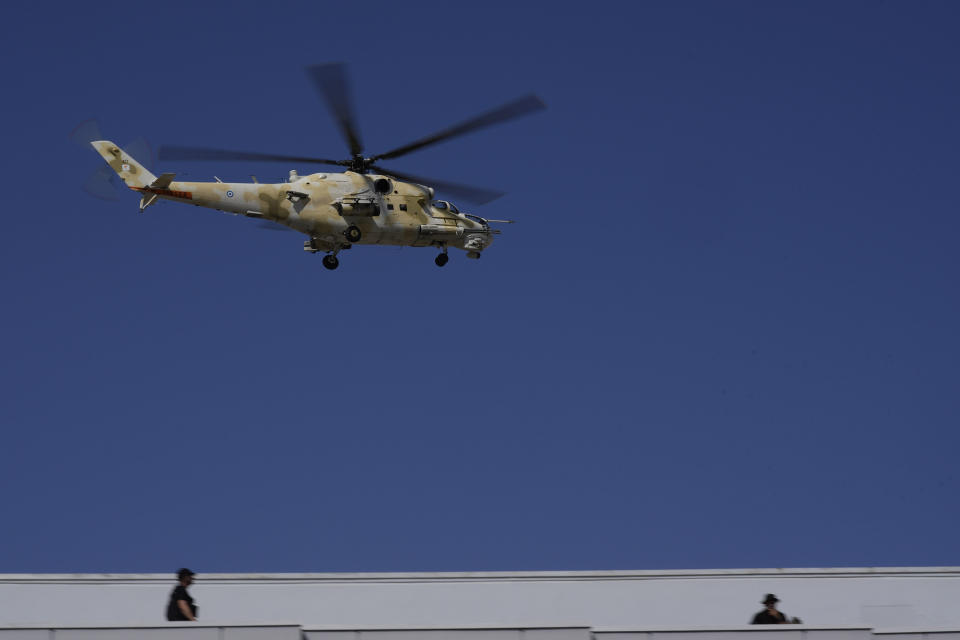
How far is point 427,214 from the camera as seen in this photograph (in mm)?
46531

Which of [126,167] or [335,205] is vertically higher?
[126,167]

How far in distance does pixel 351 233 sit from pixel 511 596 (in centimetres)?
1400

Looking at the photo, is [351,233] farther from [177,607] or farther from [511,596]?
[177,607]

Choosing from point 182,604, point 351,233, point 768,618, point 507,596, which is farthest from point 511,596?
point 351,233

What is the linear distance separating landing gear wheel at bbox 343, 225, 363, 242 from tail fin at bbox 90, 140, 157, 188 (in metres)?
5.86

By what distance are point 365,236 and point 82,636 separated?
21.9 metres

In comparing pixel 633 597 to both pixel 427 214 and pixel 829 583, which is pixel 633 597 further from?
pixel 427 214

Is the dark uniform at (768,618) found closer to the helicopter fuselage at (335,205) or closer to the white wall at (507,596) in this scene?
the white wall at (507,596)

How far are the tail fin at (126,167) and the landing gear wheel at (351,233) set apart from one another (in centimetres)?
586

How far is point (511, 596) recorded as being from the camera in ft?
112

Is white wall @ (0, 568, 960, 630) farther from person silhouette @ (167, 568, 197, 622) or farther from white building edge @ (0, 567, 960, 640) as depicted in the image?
person silhouette @ (167, 568, 197, 622)

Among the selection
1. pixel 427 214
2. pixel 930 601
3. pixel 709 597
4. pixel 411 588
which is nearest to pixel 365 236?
pixel 427 214

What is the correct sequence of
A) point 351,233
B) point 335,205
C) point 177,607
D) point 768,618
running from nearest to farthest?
point 177,607
point 768,618
point 335,205
point 351,233

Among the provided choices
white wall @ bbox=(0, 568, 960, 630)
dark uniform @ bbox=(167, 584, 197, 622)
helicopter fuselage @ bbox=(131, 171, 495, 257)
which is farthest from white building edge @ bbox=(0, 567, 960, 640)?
helicopter fuselage @ bbox=(131, 171, 495, 257)
